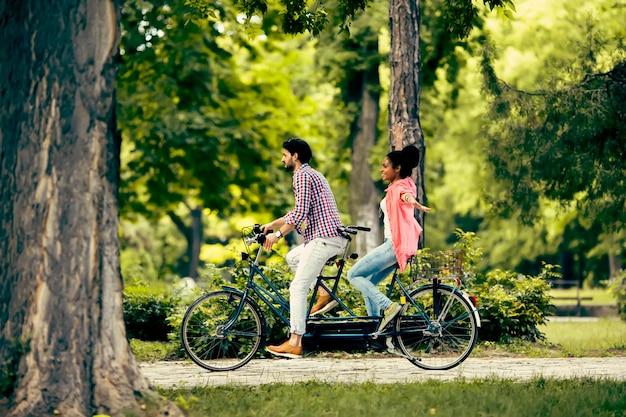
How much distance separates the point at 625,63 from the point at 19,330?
30.1 feet

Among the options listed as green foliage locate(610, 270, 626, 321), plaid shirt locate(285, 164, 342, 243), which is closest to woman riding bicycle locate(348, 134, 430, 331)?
plaid shirt locate(285, 164, 342, 243)

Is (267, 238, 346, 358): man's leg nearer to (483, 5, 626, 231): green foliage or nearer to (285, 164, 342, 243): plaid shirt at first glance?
(285, 164, 342, 243): plaid shirt

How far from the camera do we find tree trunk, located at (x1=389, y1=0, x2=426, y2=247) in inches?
523

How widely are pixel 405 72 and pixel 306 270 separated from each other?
4.50 m

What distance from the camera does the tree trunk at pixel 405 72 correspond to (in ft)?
43.6

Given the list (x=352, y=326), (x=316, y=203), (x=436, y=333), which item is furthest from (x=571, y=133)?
(x=316, y=203)

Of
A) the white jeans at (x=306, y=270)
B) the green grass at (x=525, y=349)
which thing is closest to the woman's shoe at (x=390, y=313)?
the white jeans at (x=306, y=270)

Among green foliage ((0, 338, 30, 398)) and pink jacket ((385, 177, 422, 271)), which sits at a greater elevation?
pink jacket ((385, 177, 422, 271))

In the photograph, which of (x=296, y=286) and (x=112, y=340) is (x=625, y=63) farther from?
(x=112, y=340)

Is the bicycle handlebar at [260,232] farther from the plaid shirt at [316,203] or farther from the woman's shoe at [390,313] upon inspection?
the woman's shoe at [390,313]

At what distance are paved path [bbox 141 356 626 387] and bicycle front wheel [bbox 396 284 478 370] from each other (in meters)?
0.13

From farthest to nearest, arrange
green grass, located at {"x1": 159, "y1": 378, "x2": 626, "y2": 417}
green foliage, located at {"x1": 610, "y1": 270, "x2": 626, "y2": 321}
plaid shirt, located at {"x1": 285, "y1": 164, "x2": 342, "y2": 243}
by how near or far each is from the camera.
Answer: green foliage, located at {"x1": 610, "y1": 270, "x2": 626, "y2": 321}
plaid shirt, located at {"x1": 285, "y1": 164, "x2": 342, "y2": 243}
green grass, located at {"x1": 159, "y1": 378, "x2": 626, "y2": 417}

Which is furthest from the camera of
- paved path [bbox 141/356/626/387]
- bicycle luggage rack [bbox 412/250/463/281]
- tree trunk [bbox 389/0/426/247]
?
tree trunk [bbox 389/0/426/247]

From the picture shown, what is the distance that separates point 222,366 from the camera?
9852 mm
